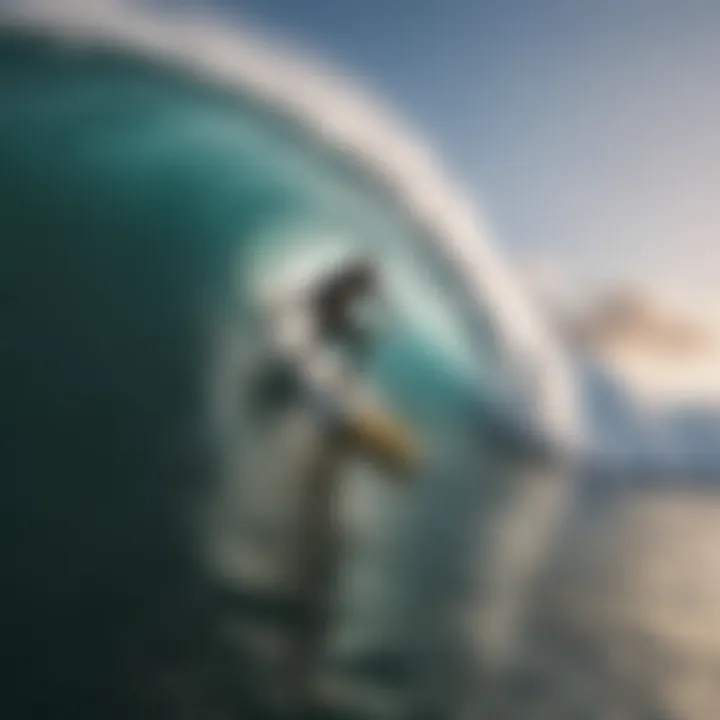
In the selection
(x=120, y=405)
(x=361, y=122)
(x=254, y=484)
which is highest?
(x=361, y=122)

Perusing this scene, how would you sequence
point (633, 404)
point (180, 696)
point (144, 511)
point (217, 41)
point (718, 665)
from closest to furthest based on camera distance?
1. point (180, 696)
2. point (718, 665)
3. point (144, 511)
4. point (217, 41)
5. point (633, 404)

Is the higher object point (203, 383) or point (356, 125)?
point (356, 125)

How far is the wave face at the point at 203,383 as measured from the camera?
70.2 inches

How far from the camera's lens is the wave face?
70.2 inches

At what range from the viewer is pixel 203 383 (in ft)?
10.3

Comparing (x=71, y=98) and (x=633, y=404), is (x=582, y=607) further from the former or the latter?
(x=71, y=98)

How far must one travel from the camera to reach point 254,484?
8.61 ft

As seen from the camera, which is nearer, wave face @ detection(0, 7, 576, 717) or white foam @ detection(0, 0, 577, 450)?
wave face @ detection(0, 7, 576, 717)

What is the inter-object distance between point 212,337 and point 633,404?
180 cm

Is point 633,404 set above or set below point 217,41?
below

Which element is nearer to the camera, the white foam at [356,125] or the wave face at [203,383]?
the wave face at [203,383]

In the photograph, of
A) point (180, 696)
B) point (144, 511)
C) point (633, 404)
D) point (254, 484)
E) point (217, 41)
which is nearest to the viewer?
point (180, 696)

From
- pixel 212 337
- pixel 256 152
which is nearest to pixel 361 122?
pixel 256 152

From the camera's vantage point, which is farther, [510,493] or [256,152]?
[256,152]
